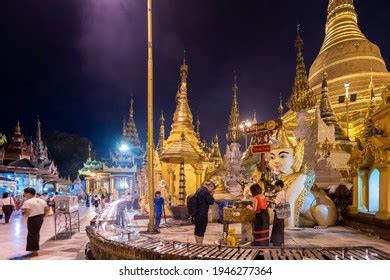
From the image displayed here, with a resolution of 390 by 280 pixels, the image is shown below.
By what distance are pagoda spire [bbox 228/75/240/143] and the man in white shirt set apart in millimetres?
11628

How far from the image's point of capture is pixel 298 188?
4738 millimetres

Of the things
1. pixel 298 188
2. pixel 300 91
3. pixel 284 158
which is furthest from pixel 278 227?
pixel 300 91

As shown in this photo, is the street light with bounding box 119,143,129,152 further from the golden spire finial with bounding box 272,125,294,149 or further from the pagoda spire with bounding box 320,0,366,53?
the golden spire finial with bounding box 272,125,294,149

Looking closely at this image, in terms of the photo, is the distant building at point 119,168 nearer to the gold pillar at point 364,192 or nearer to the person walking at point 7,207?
the person walking at point 7,207

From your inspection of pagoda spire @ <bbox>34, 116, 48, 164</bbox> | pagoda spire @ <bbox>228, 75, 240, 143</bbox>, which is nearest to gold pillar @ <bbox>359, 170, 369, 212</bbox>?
pagoda spire @ <bbox>228, 75, 240, 143</bbox>

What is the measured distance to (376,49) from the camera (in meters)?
15.2

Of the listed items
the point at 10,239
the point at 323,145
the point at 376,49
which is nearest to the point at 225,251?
the point at 10,239

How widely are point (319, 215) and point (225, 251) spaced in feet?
9.27

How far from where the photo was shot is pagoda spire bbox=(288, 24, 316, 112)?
32.4 ft

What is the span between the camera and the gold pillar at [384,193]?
4066 mm

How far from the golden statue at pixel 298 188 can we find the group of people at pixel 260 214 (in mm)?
1290

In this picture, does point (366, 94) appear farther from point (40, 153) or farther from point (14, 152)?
point (40, 153)
